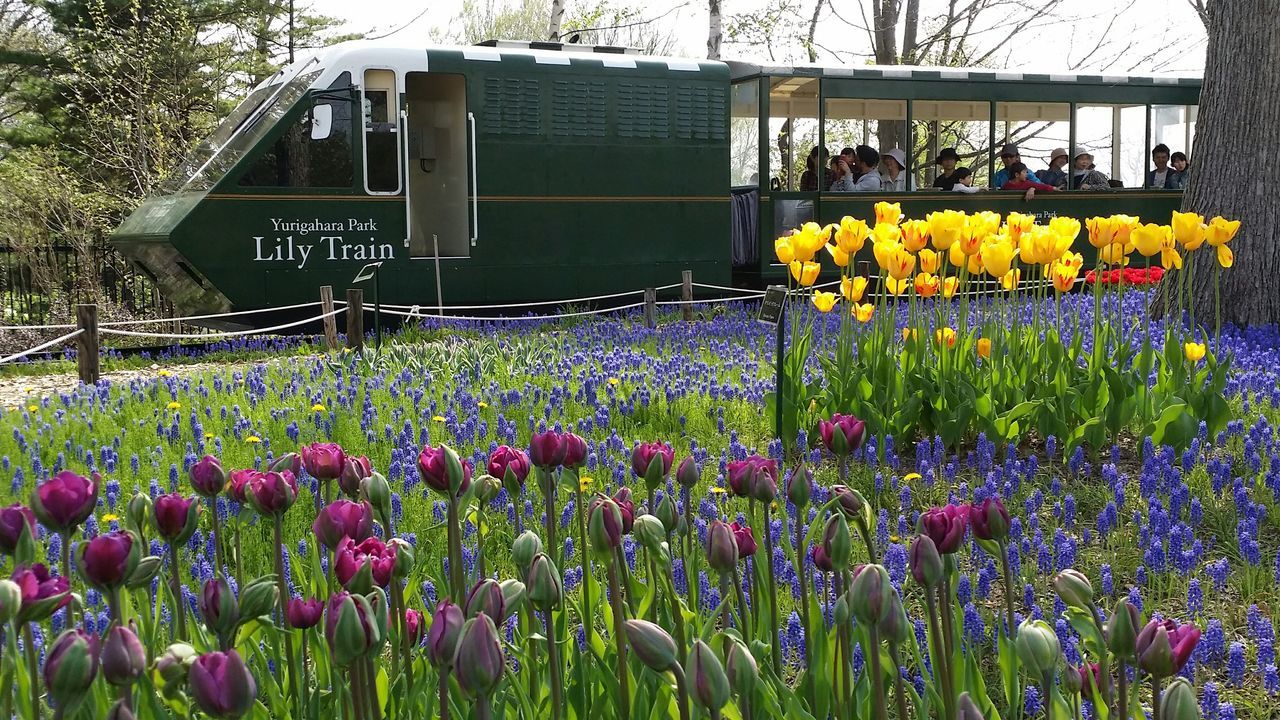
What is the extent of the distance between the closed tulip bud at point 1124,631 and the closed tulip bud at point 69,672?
45.9 inches

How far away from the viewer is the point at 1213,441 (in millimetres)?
4984

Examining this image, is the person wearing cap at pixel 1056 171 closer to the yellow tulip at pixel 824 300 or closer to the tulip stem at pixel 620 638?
the yellow tulip at pixel 824 300

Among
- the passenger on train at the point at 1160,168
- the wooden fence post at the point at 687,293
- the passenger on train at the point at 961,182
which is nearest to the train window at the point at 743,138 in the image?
the wooden fence post at the point at 687,293

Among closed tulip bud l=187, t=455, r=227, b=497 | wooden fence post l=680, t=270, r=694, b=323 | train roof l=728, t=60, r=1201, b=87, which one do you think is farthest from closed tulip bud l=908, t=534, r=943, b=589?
train roof l=728, t=60, r=1201, b=87

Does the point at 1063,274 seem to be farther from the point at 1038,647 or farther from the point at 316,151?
the point at 316,151

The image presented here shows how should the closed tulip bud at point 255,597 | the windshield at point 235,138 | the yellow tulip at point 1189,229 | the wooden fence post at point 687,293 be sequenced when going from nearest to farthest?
the closed tulip bud at point 255,597, the yellow tulip at point 1189,229, the windshield at point 235,138, the wooden fence post at point 687,293

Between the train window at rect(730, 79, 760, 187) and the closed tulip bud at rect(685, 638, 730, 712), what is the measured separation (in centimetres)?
1279

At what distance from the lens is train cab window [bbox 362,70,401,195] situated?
1162cm

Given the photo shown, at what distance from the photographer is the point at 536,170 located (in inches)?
499

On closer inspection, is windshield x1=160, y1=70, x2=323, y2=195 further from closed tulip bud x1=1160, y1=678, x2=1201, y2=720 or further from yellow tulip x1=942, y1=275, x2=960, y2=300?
closed tulip bud x1=1160, y1=678, x2=1201, y2=720

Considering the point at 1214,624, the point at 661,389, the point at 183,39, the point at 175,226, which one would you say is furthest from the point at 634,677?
the point at 183,39

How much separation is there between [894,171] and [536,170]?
423 centimetres

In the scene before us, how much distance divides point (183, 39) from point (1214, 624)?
21511 mm

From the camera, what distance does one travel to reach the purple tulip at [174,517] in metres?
1.86
